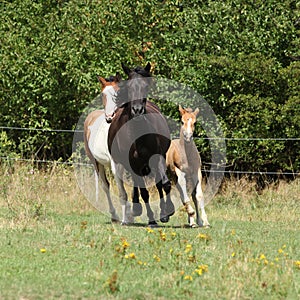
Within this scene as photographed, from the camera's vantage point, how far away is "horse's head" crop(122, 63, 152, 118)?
11.2 meters

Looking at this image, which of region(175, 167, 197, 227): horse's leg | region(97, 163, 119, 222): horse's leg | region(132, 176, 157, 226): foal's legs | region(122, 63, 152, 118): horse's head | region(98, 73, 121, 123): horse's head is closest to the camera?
region(122, 63, 152, 118): horse's head

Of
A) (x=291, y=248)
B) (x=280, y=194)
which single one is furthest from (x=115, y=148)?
(x=280, y=194)


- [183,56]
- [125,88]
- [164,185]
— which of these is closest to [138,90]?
[125,88]

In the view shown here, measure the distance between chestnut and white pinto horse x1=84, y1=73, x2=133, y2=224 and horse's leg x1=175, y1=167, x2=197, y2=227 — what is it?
36.6 inches

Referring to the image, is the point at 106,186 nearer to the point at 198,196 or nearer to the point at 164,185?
the point at 198,196

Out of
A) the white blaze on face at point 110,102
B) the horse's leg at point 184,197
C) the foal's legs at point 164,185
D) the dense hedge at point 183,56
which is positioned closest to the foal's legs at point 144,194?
the foal's legs at point 164,185

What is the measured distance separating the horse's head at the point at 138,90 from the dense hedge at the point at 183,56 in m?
6.24

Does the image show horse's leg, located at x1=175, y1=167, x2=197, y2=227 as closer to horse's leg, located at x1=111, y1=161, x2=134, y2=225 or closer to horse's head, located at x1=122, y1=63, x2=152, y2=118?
horse's leg, located at x1=111, y1=161, x2=134, y2=225

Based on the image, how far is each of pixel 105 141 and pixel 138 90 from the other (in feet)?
7.77

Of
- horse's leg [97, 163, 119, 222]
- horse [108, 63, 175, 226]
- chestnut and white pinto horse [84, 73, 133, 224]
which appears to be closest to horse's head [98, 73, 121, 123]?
chestnut and white pinto horse [84, 73, 133, 224]

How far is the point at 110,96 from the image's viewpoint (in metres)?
13.2

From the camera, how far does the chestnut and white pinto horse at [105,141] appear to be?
1277cm

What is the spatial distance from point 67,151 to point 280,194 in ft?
19.9

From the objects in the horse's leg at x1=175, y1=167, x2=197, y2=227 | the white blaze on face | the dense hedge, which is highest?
the dense hedge
